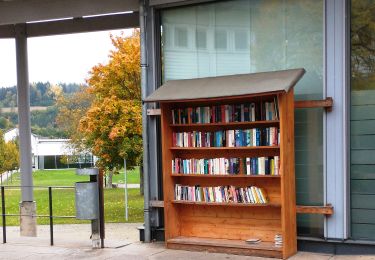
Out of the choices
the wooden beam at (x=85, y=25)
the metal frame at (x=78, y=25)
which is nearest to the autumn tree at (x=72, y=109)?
the metal frame at (x=78, y=25)

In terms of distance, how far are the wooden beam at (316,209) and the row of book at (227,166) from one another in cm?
60

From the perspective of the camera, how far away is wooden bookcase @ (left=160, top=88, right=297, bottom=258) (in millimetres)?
7359

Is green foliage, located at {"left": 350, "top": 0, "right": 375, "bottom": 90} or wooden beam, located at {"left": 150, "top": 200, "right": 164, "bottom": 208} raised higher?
green foliage, located at {"left": 350, "top": 0, "right": 375, "bottom": 90}

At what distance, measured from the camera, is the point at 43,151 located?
6594 cm

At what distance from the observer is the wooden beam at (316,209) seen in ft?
24.4

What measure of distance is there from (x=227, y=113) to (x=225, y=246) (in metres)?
1.81

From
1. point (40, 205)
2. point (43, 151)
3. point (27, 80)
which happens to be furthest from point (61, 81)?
point (27, 80)

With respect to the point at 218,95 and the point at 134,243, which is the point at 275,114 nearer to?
the point at 218,95

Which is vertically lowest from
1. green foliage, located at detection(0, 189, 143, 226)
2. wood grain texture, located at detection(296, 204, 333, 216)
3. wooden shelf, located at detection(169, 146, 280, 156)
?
green foliage, located at detection(0, 189, 143, 226)

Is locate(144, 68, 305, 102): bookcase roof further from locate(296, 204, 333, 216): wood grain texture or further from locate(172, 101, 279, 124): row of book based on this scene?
locate(296, 204, 333, 216): wood grain texture

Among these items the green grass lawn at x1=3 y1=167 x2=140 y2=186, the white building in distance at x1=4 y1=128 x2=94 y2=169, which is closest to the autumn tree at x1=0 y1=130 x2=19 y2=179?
the green grass lawn at x1=3 y1=167 x2=140 y2=186

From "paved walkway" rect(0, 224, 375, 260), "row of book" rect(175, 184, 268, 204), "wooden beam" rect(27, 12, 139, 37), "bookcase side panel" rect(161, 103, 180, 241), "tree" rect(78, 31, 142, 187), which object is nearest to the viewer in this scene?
"paved walkway" rect(0, 224, 375, 260)

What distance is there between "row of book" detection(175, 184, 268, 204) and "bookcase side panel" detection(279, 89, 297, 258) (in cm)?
42

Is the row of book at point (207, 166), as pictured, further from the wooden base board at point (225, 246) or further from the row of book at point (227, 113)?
the wooden base board at point (225, 246)
